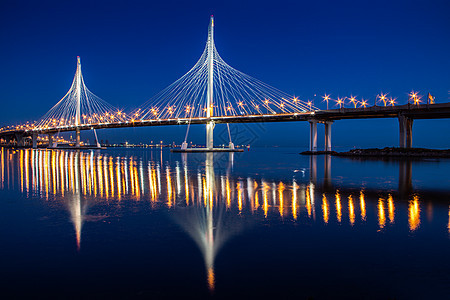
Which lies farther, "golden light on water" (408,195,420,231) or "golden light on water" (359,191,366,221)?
"golden light on water" (359,191,366,221)

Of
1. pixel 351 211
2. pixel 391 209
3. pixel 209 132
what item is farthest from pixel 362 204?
pixel 209 132

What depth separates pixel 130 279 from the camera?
4.49 meters

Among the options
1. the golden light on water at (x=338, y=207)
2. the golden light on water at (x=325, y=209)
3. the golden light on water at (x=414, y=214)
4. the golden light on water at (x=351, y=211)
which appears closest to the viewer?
the golden light on water at (x=414, y=214)

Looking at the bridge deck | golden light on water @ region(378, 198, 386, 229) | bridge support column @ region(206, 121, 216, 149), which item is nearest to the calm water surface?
golden light on water @ region(378, 198, 386, 229)

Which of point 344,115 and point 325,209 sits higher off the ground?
point 344,115

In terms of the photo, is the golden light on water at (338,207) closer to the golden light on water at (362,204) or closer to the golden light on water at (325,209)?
the golden light on water at (325,209)

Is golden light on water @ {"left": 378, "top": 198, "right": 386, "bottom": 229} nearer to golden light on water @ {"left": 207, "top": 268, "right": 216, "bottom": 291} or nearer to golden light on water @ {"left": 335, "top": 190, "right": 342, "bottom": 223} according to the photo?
golden light on water @ {"left": 335, "top": 190, "right": 342, "bottom": 223}

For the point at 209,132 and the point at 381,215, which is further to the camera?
the point at 209,132

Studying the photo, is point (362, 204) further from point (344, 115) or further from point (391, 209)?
point (344, 115)

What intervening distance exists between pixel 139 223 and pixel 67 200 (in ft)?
14.2

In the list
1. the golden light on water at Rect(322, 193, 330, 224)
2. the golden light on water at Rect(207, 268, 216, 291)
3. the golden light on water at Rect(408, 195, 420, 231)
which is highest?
the golden light on water at Rect(322, 193, 330, 224)

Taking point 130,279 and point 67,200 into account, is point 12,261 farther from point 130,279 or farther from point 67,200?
Answer: point 67,200

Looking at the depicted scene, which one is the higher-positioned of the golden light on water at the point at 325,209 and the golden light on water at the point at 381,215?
the golden light on water at the point at 325,209

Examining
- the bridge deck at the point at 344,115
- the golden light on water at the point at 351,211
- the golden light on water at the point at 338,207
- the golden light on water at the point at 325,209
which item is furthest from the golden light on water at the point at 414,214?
the bridge deck at the point at 344,115
